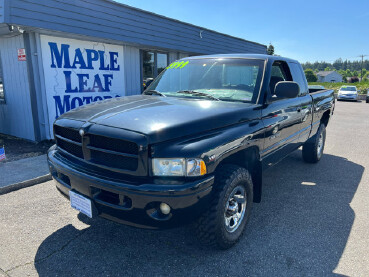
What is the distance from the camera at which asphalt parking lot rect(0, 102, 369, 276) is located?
2.53 meters

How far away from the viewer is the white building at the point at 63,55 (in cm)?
630

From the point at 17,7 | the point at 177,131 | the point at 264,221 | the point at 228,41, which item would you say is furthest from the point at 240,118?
the point at 228,41

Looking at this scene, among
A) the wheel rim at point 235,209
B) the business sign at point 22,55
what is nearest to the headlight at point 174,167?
the wheel rim at point 235,209

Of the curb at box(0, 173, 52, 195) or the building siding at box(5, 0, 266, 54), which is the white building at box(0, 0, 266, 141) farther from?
the curb at box(0, 173, 52, 195)

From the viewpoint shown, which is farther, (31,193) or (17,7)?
(17,7)

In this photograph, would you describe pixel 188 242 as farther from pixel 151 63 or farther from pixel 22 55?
pixel 151 63

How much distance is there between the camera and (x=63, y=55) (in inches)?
281

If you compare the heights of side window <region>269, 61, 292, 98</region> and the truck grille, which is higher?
side window <region>269, 61, 292, 98</region>

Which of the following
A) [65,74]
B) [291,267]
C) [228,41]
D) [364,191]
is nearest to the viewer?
[291,267]

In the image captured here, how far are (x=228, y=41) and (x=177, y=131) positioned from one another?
40.1 ft

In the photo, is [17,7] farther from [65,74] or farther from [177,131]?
[177,131]

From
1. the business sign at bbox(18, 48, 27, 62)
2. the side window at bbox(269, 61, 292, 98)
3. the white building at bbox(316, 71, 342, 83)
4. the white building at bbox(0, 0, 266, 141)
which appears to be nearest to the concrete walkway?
the white building at bbox(0, 0, 266, 141)

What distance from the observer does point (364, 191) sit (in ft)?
14.1

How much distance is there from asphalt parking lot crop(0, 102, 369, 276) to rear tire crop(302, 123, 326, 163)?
51.5 inches
